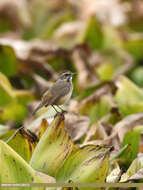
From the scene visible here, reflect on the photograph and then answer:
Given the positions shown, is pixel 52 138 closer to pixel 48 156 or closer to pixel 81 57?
pixel 48 156

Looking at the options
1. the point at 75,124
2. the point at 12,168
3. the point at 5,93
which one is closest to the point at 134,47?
the point at 5,93

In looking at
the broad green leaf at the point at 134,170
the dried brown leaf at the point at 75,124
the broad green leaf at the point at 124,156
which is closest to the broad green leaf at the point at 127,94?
the dried brown leaf at the point at 75,124

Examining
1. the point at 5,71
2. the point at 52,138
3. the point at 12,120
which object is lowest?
the point at 52,138

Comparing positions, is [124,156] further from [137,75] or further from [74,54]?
[137,75]

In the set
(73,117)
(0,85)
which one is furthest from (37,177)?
(0,85)

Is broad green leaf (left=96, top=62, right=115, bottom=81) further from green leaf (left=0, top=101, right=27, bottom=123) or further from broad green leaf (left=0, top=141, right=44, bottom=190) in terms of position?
broad green leaf (left=0, top=141, right=44, bottom=190)

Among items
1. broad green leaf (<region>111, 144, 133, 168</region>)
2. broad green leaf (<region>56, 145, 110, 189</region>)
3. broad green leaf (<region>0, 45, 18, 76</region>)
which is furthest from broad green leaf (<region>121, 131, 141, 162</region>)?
broad green leaf (<region>0, 45, 18, 76</region>)
